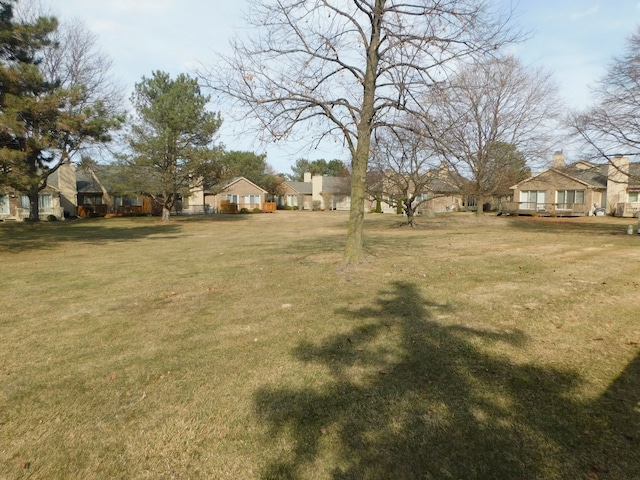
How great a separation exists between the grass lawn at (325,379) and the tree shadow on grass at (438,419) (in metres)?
0.02

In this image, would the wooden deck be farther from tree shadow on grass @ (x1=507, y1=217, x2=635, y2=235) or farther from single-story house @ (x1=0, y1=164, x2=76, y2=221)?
single-story house @ (x1=0, y1=164, x2=76, y2=221)

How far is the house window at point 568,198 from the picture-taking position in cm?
4138

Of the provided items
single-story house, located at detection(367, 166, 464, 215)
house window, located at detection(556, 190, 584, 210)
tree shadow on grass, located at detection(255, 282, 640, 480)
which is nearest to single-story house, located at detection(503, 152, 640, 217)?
house window, located at detection(556, 190, 584, 210)

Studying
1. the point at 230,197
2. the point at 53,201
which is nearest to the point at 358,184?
the point at 53,201

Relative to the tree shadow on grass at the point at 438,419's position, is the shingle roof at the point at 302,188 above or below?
above

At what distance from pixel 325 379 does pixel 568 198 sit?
47.9 meters

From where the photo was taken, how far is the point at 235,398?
3771 millimetres

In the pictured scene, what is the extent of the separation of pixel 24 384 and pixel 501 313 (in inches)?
261

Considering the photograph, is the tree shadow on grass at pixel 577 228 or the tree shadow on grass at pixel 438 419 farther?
the tree shadow on grass at pixel 577 228

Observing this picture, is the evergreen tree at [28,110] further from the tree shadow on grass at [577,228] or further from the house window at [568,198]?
the house window at [568,198]

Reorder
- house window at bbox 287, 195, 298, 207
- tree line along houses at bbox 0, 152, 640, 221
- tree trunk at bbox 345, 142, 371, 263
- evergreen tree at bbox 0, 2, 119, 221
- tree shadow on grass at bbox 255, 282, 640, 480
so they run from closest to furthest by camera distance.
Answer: tree shadow on grass at bbox 255, 282, 640, 480 → tree trunk at bbox 345, 142, 371, 263 → evergreen tree at bbox 0, 2, 119, 221 → tree line along houses at bbox 0, 152, 640, 221 → house window at bbox 287, 195, 298, 207

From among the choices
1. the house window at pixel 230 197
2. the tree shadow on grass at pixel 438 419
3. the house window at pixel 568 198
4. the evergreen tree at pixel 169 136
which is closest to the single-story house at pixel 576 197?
the house window at pixel 568 198

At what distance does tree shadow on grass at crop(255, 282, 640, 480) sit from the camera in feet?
9.09

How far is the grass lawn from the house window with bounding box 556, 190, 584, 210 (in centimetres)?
3946
